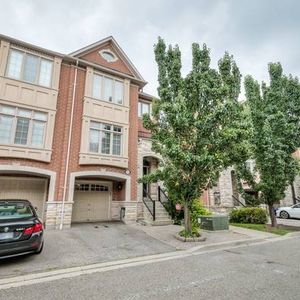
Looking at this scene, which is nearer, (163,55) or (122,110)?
(163,55)

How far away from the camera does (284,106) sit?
14.5 m

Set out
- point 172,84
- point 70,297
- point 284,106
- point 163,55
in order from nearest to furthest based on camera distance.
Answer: point 70,297
point 172,84
point 163,55
point 284,106

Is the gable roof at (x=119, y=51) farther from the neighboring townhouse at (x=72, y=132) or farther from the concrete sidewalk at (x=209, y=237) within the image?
the concrete sidewalk at (x=209, y=237)

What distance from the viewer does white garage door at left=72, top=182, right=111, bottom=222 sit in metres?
14.4

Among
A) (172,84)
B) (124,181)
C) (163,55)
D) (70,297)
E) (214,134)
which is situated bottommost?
(70,297)

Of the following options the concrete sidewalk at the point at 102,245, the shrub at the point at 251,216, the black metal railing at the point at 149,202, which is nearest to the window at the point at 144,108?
the black metal railing at the point at 149,202

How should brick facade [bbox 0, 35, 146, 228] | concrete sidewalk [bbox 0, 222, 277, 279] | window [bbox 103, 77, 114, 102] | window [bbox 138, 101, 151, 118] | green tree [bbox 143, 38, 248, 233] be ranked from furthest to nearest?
1. window [bbox 138, 101, 151, 118]
2. window [bbox 103, 77, 114, 102]
3. brick facade [bbox 0, 35, 146, 228]
4. green tree [bbox 143, 38, 248, 233]
5. concrete sidewalk [bbox 0, 222, 277, 279]

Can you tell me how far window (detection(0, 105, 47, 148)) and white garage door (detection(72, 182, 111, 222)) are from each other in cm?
394

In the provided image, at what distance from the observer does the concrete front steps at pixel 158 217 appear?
13.8 metres

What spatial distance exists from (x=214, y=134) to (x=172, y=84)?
9.96ft

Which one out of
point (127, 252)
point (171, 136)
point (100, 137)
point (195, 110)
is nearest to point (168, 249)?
point (127, 252)

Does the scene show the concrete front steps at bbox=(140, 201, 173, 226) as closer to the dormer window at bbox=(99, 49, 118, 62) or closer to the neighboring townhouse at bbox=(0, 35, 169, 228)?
the neighboring townhouse at bbox=(0, 35, 169, 228)

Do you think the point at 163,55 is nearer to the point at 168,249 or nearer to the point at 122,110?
the point at 122,110

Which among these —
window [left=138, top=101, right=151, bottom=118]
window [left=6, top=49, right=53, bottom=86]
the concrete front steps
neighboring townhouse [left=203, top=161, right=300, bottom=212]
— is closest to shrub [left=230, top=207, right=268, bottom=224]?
neighboring townhouse [left=203, top=161, right=300, bottom=212]
